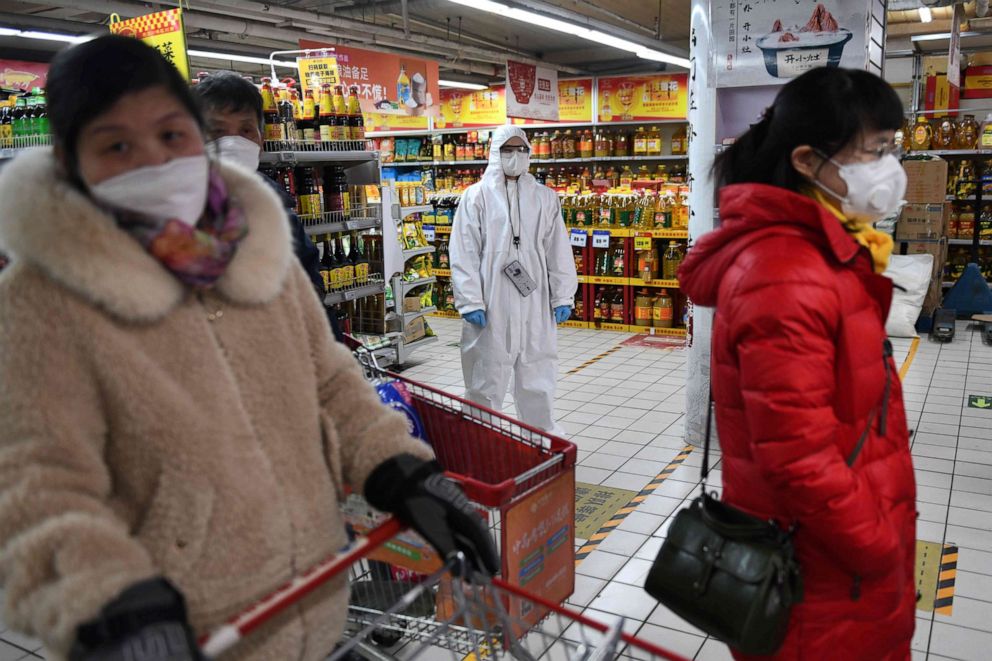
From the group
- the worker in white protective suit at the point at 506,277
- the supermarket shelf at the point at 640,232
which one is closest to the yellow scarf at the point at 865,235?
the worker in white protective suit at the point at 506,277

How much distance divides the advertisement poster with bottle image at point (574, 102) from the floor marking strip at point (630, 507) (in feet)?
25.6

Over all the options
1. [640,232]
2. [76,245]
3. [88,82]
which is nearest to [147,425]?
[76,245]

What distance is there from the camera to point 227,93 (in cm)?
302

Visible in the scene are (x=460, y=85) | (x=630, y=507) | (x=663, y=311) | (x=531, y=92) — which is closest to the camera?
(x=630, y=507)

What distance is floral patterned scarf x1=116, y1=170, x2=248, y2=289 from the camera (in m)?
1.25

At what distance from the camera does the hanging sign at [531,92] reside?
35.6 feet

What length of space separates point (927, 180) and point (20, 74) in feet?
→ 35.2

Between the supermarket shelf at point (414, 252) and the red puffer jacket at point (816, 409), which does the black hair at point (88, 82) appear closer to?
the red puffer jacket at point (816, 409)

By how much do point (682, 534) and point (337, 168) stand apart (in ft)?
15.5

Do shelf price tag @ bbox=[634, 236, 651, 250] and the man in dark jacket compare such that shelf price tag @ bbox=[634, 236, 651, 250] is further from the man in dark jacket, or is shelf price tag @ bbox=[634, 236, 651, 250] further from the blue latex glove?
the man in dark jacket

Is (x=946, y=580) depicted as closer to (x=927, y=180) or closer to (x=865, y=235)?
(x=865, y=235)

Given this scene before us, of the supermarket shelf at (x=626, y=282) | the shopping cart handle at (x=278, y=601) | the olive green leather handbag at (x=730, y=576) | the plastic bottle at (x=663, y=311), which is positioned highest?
the shopping cart handle at (x=278, y=601)

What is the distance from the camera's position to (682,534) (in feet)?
6.14

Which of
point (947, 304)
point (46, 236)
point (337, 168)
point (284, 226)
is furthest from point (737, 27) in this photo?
point (947, 304)
